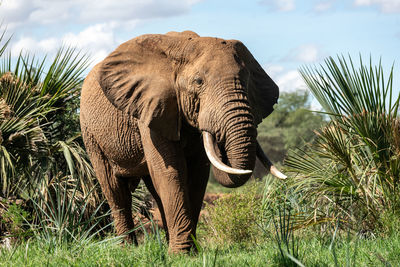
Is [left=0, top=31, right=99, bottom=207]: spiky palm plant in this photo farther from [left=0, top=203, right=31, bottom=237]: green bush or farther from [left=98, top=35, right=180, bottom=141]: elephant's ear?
[left=98, top=35, right=180, bottom=141]: elephant's ear

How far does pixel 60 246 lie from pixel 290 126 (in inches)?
1540

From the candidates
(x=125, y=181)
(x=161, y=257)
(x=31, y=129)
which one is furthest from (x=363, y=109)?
(x=31, y=129)

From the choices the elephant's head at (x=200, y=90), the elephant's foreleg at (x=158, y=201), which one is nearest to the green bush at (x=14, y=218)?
the elephant's foreleg at (x=158, y=201)

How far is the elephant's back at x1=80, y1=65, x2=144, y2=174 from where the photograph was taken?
23.5ft

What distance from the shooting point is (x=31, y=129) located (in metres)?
9.85

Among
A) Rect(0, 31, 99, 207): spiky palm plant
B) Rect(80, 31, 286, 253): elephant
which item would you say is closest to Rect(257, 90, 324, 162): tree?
Rect(0, 31, 99, 207): spiky palm plant

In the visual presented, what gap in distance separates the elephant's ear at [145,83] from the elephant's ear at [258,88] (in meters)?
0.73

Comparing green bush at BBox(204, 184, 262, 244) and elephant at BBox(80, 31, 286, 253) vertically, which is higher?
elephant at BBox(80, 31, 286, 253)

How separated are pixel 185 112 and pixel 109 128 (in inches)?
61.6

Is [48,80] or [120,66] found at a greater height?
[120,66]

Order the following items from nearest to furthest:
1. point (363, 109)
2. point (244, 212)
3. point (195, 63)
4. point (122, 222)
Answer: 1. point (195, 63)
2. point (363, 109)
3. point (122, 222)
4. point (244, 212)

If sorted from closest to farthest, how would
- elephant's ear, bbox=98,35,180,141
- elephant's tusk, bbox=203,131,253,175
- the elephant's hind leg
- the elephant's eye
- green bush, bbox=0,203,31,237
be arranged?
elephant's tusk, bbox=203,131,253,175 → the elephant's eye → elephant's ear, bbox=98,35,180,141 → the elephant's hind leg → green bush, bbox=0,203,31,237

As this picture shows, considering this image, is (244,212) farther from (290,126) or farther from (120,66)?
(290,126)

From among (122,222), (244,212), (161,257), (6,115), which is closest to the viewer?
(161,257)
